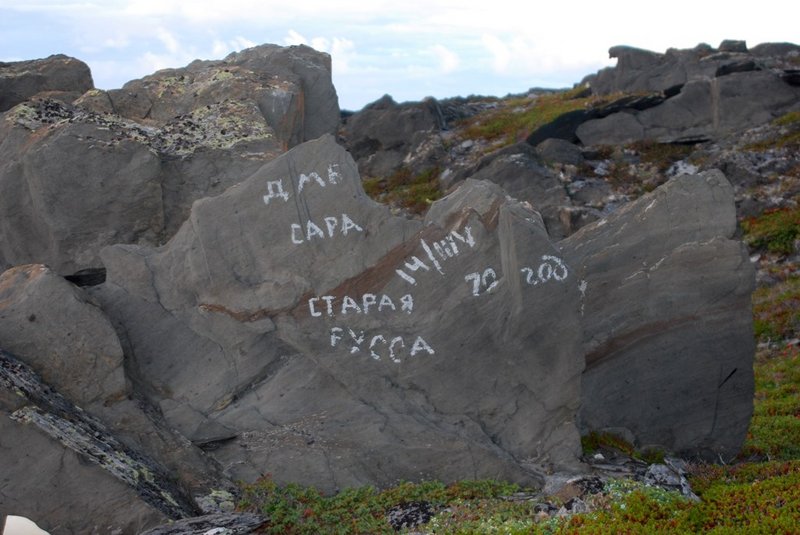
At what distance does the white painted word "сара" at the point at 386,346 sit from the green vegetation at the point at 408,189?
31169 mm

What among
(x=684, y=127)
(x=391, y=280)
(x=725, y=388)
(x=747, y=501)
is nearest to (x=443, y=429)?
(x=391, y=280)

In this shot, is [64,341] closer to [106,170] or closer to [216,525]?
[216,525]

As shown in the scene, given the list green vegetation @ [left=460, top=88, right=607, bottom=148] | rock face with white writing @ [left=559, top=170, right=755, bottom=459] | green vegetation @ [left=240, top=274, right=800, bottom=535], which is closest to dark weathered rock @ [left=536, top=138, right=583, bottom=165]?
green vegetation @ [left=460, top=88, right=607, bottom=148]

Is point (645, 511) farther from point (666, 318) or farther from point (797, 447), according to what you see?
point (797, 447)

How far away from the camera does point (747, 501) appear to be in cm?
1128

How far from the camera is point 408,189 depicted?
49344 mm

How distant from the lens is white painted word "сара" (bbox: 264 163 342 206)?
13.2 meters

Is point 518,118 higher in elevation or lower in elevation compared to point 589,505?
higher

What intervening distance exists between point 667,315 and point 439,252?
3989 mm

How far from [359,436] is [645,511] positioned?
4036 millimetres

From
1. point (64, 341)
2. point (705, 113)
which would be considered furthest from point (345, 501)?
point (705, 113)

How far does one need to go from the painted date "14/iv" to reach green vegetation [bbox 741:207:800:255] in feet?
68.3

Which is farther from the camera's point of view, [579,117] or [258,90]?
[579,117]

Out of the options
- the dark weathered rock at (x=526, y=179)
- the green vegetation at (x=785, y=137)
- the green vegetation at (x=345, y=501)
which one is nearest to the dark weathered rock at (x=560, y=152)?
the dark weathered rock at (x=526, y=179)
